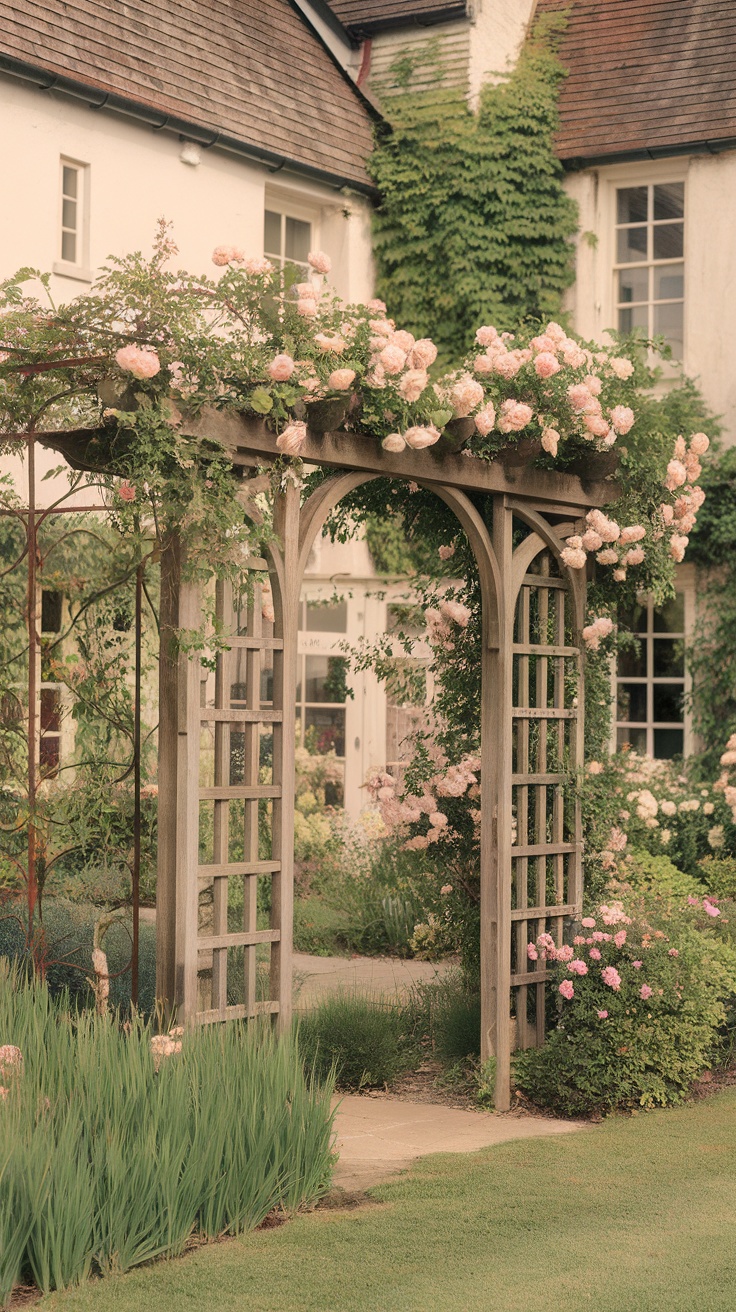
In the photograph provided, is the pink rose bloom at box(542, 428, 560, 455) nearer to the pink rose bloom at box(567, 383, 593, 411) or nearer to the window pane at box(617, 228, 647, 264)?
the pink rose bloom at box(567, 383, 593, 411)

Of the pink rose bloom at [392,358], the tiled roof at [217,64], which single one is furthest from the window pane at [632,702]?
the pink rose bloom at [392,358]

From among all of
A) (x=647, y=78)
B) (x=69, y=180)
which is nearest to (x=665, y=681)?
(x=647, y=78)

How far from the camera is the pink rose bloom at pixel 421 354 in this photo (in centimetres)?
574

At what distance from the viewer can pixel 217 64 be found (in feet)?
39.4

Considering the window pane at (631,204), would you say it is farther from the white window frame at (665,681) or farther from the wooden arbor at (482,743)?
the wooden arbor at (482,743)

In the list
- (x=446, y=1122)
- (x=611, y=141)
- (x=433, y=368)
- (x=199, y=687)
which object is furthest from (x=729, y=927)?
(x=611, y=141)

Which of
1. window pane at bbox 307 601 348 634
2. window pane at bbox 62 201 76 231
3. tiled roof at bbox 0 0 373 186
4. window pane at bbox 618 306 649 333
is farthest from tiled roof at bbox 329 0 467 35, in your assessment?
window pane at bbox 307 601 348 634

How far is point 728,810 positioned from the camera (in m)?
11.4

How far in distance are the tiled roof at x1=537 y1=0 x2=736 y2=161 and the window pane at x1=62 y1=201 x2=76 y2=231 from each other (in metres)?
4.53

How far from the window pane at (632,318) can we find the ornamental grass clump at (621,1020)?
7.61 metres

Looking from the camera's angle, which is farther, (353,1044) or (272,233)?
(272,233)

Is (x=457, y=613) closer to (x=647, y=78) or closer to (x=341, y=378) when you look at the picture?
(x=341, y=378)

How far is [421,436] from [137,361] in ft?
4.26

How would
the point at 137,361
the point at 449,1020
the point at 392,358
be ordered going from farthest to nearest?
the point at 449,1020
the point at 392,358
the point at 137,361
